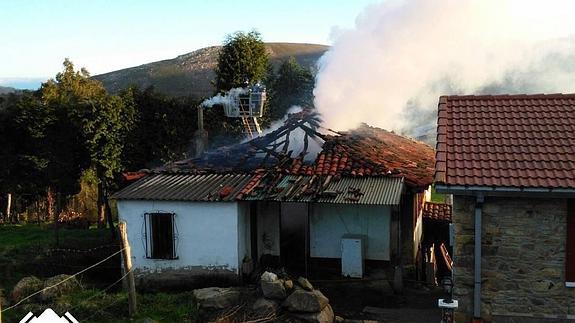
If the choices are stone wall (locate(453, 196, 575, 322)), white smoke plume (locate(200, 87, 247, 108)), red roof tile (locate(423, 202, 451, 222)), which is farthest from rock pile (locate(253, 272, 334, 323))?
white smoke plume (locate(200, 87, 247, 108))

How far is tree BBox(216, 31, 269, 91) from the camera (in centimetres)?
3062

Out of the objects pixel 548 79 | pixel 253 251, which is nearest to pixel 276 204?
pixel 253 251

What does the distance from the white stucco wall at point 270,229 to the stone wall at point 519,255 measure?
6.83m

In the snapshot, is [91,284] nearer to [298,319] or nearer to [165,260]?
[165,260]

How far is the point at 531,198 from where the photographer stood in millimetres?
8750

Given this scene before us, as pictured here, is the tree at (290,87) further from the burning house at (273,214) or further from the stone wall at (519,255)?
the stone wall at (519,255)

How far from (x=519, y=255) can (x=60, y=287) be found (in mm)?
9792

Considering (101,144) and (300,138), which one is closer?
(300,138)

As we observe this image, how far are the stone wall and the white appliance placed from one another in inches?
176

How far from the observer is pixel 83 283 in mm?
13914

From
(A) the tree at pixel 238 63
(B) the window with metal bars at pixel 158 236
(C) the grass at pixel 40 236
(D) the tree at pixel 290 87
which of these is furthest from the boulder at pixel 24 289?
(D) the tree at pixel 290 87

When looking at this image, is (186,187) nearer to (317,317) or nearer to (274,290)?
(274,290)

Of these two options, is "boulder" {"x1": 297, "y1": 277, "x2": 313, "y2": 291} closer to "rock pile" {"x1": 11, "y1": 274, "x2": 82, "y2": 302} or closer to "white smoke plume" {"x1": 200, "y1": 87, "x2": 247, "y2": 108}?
"rock pile" {"x1": 11, "y1": 274, "x2": 82, "y2": 302}

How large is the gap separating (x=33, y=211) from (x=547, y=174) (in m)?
24.2
